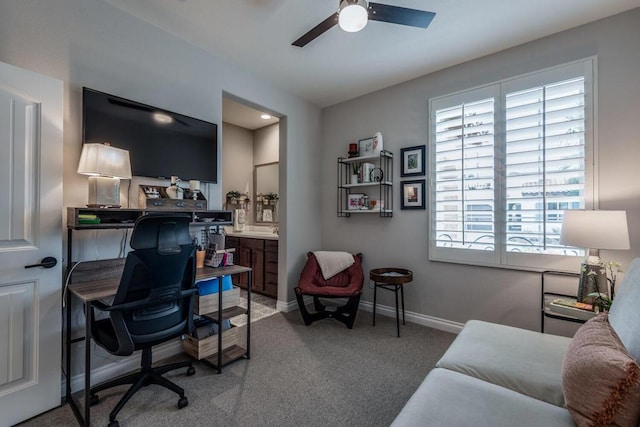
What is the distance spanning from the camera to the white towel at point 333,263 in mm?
3406

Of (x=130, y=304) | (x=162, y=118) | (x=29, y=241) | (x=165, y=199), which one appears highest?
(x=162, y=118)

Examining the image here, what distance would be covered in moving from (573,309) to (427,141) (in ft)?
6.34

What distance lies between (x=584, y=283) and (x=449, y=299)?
1.17 metres

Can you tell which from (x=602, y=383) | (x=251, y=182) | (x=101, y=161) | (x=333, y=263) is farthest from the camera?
(x=251, y=182)

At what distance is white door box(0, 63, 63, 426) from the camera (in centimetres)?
162

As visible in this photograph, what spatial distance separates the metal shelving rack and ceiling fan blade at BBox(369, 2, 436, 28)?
1617 mm

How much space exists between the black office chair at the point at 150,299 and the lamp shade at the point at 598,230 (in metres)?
2.56

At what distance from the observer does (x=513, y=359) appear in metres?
1.46

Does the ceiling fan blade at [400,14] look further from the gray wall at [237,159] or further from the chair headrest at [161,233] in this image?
the gray wall at [237,159]

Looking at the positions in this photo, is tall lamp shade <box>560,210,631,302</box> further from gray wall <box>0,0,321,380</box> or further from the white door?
the white door

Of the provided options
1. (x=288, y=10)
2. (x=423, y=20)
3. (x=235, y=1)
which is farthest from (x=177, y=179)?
(x=423, y=20)

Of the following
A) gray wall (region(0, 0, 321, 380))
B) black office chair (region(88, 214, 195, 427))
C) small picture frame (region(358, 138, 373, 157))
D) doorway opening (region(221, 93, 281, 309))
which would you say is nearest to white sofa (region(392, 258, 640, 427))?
black office chair (region(88, 214, 195, 427))

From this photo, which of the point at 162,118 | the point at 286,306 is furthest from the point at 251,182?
the point at 162,118

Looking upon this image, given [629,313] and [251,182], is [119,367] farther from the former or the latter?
[251,182]
